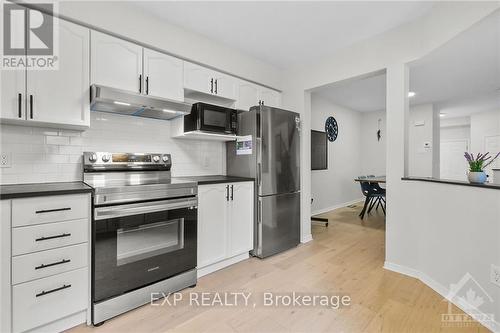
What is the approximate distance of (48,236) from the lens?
1.47 meters

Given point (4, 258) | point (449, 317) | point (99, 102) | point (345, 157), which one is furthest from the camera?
point (345, 157)

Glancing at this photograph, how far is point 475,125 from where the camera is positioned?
611 centimetres

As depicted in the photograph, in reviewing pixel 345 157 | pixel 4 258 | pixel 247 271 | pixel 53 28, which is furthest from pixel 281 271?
pixel 345 157

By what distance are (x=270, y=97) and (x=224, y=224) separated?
1906 mm

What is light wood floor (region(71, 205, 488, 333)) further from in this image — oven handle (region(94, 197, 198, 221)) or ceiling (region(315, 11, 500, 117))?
ceiling (region(315, 11, 500, 117))

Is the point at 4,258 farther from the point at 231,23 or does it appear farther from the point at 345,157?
the point at 345,157

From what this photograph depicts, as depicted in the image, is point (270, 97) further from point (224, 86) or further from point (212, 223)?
point (212, 223)

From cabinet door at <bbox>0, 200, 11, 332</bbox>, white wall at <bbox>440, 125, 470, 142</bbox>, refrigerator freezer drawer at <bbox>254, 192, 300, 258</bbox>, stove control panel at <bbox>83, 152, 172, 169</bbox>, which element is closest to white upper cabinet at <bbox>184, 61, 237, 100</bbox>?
stove control panel at <bbox>83, 152, 172, 169</bbox>

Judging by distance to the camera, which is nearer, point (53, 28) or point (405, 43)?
point (53, 28)

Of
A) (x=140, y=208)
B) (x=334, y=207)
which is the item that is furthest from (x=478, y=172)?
(x=334, y=207)

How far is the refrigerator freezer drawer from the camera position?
2754 mm

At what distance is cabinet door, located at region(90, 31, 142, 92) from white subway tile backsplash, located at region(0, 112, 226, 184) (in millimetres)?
379

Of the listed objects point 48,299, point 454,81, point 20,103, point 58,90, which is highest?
point 454,81

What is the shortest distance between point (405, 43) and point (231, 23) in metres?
1.78
